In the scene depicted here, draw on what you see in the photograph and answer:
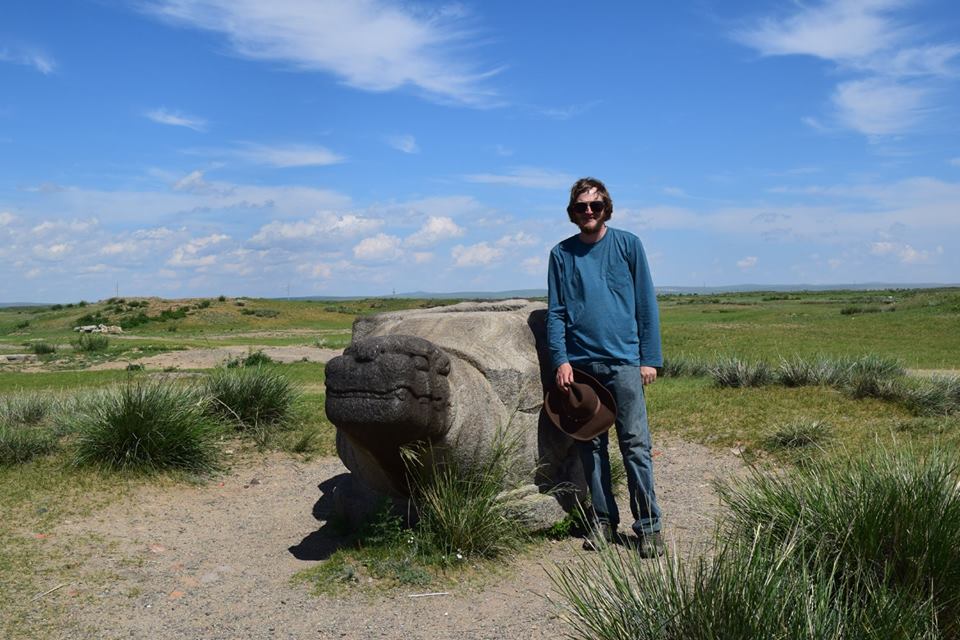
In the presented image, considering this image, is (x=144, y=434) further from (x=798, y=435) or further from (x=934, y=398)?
(x=934, y=398)

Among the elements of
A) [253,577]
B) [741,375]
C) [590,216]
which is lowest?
[253,577]

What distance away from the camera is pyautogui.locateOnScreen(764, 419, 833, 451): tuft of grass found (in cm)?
884

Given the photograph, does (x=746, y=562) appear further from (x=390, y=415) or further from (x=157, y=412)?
(x=157, y=412)

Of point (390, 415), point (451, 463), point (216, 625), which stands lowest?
point (216, 625)

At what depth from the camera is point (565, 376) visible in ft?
19.1

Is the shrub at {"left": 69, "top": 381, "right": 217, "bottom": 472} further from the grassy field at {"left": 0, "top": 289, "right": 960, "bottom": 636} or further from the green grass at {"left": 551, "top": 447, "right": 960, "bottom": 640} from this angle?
the green grass at {"left": 551, "top": 447, "right": 960, "bottom": 640}

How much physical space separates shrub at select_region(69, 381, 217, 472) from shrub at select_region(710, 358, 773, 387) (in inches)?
313

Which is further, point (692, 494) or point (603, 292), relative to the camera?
point (692, 494)

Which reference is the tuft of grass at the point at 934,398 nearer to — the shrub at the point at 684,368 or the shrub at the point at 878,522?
the shrub at the point at 684,368

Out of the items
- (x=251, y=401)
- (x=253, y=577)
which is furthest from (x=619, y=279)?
(x=251, y=401)

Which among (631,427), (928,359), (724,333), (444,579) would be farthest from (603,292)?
(724,333)

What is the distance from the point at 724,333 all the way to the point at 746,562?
78.3ft

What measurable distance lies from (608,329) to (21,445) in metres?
6.68

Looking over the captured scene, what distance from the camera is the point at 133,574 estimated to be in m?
5.97
